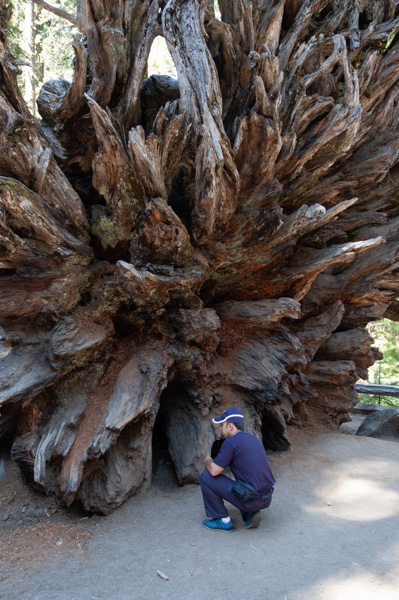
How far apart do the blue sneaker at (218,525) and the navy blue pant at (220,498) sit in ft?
0.13

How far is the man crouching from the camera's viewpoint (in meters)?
4.00

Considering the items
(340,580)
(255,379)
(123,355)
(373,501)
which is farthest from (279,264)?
(340,580)

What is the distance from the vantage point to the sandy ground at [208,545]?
319 cm

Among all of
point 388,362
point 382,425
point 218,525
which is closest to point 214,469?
point 218,525

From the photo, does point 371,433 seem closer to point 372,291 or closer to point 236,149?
point 372,291

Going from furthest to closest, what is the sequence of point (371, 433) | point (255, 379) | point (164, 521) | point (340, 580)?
1. point (371, 433)
2. point (255, 379)
3. point (164, 521)
4. point (340, 580)

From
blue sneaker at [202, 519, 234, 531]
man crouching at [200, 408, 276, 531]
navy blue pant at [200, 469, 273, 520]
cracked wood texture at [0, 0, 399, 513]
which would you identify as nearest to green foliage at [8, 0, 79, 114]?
cracked wood texture at [0, 0, 399, 513]

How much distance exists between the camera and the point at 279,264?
682cm

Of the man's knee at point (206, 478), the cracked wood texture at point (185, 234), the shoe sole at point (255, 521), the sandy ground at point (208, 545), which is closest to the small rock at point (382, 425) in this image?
the cracked wood texture at point (185, 234)

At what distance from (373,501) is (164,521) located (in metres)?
2.38

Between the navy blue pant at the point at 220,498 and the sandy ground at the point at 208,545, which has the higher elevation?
the navy blue pant at the point at 220,498

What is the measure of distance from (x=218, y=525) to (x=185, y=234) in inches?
130

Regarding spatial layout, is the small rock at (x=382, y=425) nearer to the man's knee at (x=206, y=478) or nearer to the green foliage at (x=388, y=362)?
the green foliage at (x=388, y=362)

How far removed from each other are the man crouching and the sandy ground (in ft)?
0.50
